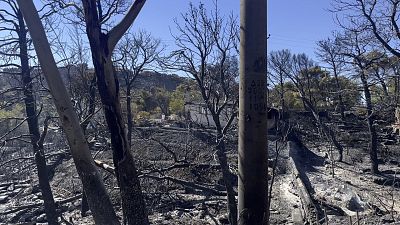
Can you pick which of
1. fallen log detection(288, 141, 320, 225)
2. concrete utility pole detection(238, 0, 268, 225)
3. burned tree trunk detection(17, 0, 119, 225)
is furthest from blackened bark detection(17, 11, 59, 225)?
concrete utility pole detection(238, 0, 268, 225)

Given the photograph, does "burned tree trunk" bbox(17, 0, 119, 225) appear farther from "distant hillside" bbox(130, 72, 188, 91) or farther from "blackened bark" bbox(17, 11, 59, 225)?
"distant hillside" bbox(130, 72, 188, 91)

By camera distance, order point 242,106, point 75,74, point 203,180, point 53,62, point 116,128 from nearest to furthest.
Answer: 1. point 242,106
2. point 53,62
3. point 116,128
4. point 75,74
5. point 203,180

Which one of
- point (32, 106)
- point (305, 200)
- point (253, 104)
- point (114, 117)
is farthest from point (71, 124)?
point (305, 200)

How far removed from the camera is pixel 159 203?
1280 cm

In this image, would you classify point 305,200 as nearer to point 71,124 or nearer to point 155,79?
point 71,124

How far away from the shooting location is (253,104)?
312 centimetres

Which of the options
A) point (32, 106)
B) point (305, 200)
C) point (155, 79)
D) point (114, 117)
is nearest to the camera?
point (114, 117)

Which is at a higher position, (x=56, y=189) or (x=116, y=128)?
(x=116, y=128)

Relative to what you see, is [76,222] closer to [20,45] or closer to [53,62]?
[20,45]

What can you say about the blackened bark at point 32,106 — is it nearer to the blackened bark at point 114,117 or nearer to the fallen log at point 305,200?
the fallen log at point 305,200

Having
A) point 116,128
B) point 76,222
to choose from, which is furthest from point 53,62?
point 76,222

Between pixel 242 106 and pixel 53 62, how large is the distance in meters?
1.87

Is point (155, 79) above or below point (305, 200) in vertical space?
above

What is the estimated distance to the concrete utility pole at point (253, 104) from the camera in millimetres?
3014
